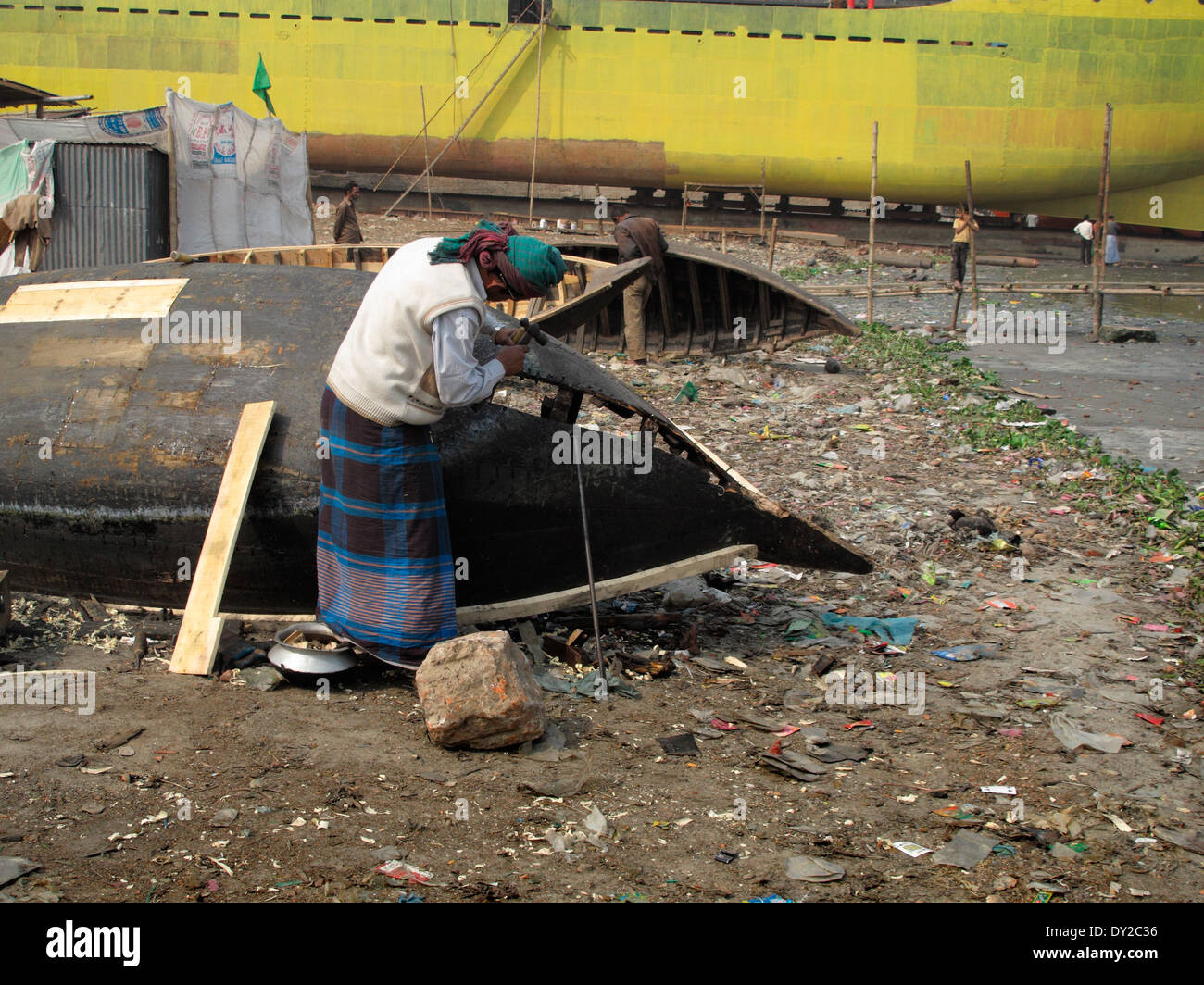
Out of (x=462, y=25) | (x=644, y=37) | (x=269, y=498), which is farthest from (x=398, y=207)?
(x=269, y=498)

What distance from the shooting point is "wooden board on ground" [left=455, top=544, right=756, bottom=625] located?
4.64 meters

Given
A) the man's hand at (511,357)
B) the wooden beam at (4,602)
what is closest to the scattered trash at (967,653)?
the man's hand at (511,357)

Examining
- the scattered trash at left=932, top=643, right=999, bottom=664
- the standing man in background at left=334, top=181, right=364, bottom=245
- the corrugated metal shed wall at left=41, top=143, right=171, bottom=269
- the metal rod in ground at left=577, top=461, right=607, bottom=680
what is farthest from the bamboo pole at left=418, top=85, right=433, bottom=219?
the scattered trash at left=932, top=643, right=999, bottom=664

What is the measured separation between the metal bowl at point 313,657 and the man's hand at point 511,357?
139cm

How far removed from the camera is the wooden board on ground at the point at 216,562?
4402mm

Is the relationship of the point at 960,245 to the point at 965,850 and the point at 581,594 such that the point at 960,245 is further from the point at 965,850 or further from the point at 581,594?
the point at 965,850

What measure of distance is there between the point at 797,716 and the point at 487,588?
152 cm

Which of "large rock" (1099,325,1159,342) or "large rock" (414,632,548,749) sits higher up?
"large rock" (1099,325,1159,342)

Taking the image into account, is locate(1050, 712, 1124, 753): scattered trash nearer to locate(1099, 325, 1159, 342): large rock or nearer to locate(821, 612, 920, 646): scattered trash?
locate(821, 612, 920, 646): scattered trash

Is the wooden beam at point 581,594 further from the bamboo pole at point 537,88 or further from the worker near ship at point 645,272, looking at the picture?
the bamboo pole at point 537,88

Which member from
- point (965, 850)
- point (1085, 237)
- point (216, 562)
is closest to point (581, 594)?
point (216, 562)

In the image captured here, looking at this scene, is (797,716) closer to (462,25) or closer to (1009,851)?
(1009,851)

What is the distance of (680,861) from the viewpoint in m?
3.24

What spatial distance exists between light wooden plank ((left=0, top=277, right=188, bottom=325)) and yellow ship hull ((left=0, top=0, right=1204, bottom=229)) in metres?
19.5
